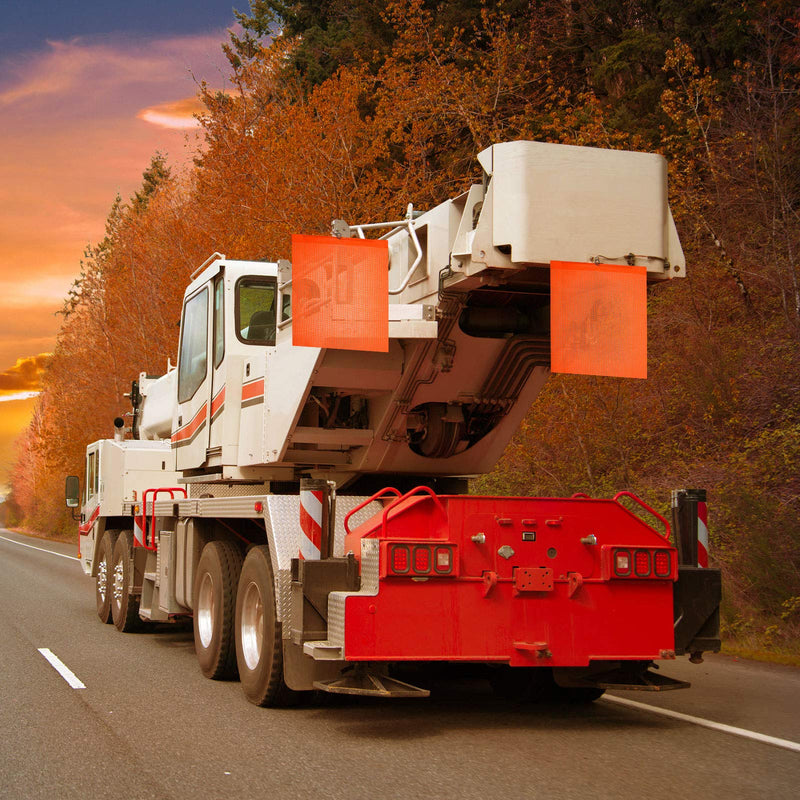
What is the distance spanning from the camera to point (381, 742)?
6.36 metres

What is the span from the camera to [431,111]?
750 inches

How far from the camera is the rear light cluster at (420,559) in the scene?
643cm

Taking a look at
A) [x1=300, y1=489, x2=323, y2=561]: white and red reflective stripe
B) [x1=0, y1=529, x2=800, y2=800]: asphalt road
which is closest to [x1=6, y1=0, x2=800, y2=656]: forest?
[x1=0, y1=529, x2=800, y2=800]: asphalt road

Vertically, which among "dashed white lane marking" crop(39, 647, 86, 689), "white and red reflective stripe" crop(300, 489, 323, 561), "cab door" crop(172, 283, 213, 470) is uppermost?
"cab door" crop(172, 283, 213, 470)

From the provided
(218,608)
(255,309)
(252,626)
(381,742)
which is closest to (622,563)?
(381,742)

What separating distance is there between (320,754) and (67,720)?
2.07 metres

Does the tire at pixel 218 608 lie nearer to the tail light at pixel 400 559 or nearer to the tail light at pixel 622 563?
the tail light at pixel 400 559

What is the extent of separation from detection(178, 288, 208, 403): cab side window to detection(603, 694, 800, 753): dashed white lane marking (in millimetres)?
4684

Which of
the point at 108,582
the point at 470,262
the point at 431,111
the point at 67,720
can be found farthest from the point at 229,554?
the point at 431,111

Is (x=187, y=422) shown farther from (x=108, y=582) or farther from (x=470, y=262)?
(x=470, y=262)

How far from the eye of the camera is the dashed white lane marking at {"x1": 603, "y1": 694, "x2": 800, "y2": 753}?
633cm

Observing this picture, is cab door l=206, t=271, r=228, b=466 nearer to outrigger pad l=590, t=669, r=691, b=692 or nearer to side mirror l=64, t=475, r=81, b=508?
outrigger pad l=590, t=669, r=691, b=692

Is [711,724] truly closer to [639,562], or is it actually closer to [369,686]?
[639,562]

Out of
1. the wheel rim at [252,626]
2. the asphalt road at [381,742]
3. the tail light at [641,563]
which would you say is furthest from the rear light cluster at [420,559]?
the wheel rim at [252,626]
